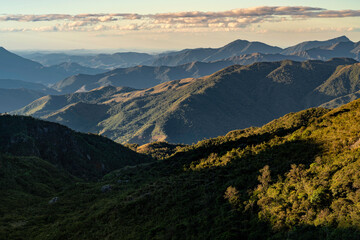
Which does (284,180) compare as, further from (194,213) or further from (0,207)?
(0,207)

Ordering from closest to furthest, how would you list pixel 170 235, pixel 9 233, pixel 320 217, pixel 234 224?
pixel 320 217 < pixel 234 224 < pixel 170 235 < pixel 9 233

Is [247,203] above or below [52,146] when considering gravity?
above

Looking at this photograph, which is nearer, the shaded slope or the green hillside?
the green hillside

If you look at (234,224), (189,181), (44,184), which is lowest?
(44,184)

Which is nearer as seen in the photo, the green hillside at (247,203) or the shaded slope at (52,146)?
the green hillside at (247,203)

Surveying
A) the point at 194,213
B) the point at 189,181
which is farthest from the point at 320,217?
the point at 189,181

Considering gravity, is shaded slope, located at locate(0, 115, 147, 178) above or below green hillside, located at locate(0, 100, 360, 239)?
below

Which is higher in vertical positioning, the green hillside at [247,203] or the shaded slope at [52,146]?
the green hillside at [247,203]

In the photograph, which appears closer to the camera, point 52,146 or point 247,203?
point 247,203
